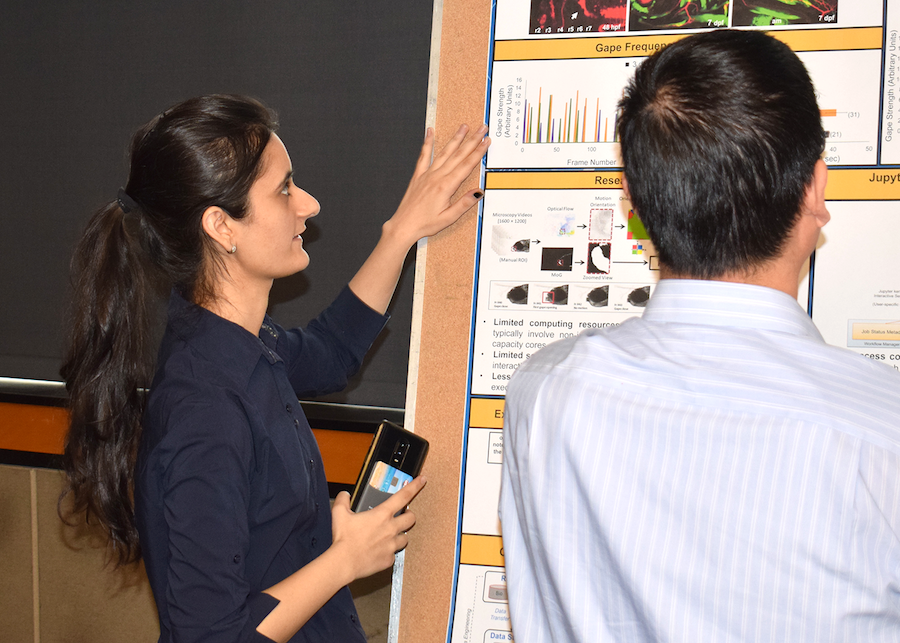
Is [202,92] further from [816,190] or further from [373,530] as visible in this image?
[816,190]

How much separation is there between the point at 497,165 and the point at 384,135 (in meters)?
0.85

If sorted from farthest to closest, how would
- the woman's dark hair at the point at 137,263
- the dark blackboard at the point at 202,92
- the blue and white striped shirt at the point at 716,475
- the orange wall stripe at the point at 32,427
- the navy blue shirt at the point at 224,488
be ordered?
the orange wall stripe at the point at 32,427, the dark blackboard at the point at 202,92, the woman's dark hair at the point at 137,263, the navy blue shirt at the point at 224,488, the blue and white striped shirt at the point at 716,475

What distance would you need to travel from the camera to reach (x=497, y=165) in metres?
1.23

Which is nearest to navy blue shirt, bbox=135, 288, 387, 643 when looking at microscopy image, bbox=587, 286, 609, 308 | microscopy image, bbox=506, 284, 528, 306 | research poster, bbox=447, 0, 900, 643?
research poster, bbox=447, 0, 900, 643

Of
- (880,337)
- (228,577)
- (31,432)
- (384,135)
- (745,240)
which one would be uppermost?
(384,135)

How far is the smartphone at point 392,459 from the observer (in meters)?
1.21

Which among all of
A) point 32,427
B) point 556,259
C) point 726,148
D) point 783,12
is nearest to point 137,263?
point 556,259

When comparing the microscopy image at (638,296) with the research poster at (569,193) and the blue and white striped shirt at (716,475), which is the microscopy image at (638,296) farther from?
the blue and white striped shirt at (716,475)

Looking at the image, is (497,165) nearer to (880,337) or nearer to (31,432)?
(880,337)

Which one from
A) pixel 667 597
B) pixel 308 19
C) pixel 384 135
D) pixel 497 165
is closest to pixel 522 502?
pixel 667 597

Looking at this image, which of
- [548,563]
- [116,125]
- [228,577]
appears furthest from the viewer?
[116,125]

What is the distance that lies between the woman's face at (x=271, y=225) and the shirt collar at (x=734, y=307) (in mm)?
690

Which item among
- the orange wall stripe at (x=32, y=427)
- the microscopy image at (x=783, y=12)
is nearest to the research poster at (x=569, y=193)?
the microscopy image at (x=783, y=12)

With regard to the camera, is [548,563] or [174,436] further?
[174,436]
